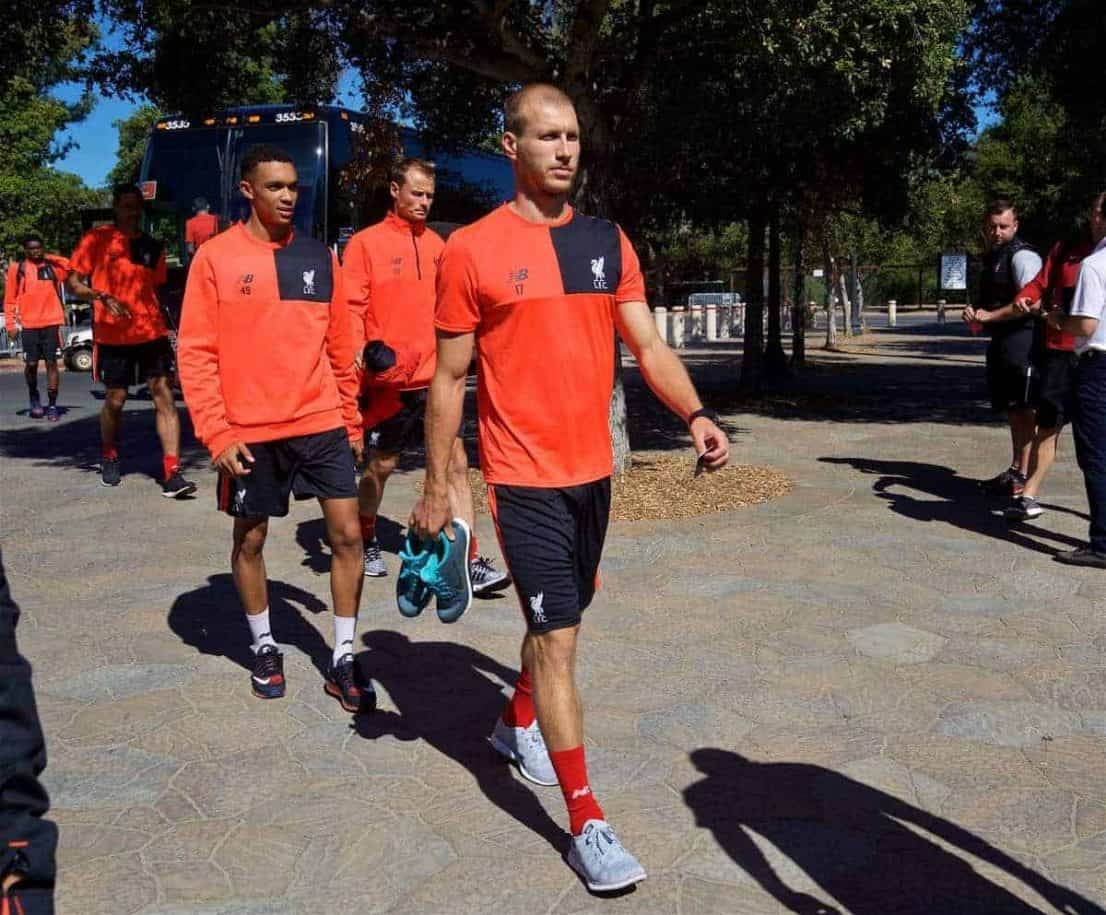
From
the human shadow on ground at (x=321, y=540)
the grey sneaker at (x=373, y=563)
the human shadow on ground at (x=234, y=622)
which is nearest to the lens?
the human shadow on ground at (x=234, y=622)

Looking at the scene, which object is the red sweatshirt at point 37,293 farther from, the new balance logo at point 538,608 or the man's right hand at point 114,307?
the new balance logo at point 538,608

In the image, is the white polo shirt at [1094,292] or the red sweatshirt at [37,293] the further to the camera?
the red sweatshirt at [37,293]

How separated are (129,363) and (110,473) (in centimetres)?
97

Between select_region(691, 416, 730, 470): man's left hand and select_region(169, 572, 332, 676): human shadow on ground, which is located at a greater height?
select_region(691, 416, 730, 470): man's left hand

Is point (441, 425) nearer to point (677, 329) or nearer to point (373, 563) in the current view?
point (373, 563)

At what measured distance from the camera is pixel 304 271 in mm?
4570

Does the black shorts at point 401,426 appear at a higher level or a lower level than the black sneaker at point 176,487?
higher

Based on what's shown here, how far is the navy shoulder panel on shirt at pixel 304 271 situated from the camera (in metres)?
4.53

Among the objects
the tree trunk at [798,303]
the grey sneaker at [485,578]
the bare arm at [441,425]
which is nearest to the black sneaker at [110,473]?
the grey sneaker at [485,578]

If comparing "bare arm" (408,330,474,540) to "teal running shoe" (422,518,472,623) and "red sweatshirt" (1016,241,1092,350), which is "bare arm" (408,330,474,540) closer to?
"teal running shoe" (422,518,472,623)

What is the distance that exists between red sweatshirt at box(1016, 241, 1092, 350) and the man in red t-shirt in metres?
4.48

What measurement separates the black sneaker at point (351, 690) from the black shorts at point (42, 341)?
37.0 ft

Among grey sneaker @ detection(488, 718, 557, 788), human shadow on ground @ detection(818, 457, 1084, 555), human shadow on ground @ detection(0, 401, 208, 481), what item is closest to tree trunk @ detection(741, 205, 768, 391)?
human shadow on ground @ detection(818, 457, 1084, 555)

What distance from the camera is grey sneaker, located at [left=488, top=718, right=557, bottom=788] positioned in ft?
12.5
